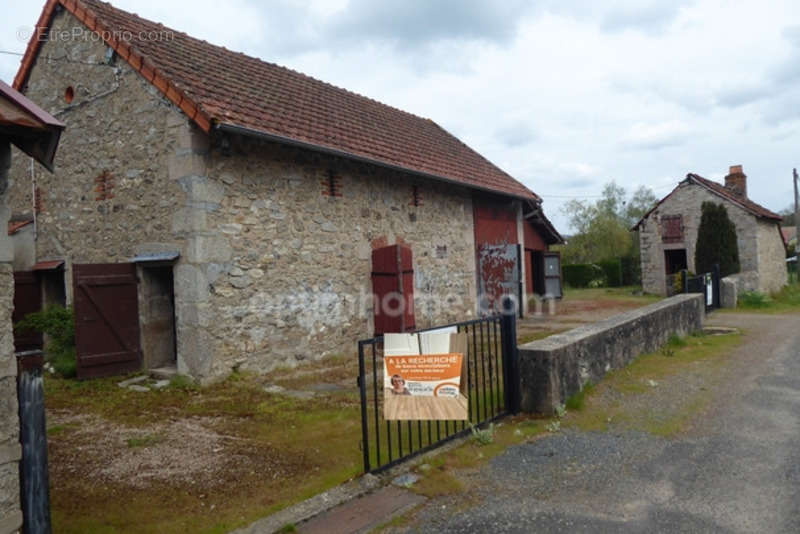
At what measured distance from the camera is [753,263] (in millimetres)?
18141

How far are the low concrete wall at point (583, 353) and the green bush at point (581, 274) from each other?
20173 mm

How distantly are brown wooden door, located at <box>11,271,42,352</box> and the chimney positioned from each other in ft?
71.2

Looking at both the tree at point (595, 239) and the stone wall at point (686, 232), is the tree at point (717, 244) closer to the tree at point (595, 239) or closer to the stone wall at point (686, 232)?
the stone wall at point (686, 232)

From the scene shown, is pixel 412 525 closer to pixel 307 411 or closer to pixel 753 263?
pixel 307 411

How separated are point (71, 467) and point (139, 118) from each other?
528cm

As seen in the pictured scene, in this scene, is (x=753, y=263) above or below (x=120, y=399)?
above

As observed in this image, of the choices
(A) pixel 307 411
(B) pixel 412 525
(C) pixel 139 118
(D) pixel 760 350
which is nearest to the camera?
(B) pixel 412 525

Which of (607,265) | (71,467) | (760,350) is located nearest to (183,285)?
(71,467)

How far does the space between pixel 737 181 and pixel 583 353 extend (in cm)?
1826

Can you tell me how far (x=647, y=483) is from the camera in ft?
12.2

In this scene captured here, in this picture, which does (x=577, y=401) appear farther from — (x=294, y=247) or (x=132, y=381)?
(x=132, y=381)

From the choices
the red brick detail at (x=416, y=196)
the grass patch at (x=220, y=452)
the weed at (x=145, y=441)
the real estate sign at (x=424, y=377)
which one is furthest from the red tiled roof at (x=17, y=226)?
the real estate sign at (x=424, y=377)

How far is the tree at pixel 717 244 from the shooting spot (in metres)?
17.3

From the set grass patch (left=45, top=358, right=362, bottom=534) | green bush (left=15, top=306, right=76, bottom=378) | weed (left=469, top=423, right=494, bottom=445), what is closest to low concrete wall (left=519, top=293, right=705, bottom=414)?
weed (left=469, top=423, right=494, bottom=445)
